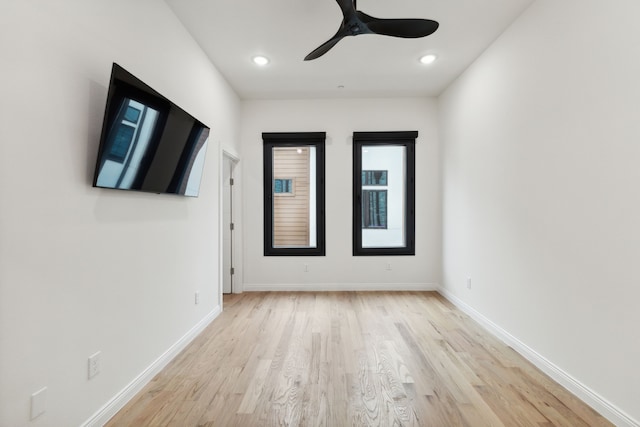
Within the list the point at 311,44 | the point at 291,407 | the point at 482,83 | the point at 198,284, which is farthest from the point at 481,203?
the point at 198,284

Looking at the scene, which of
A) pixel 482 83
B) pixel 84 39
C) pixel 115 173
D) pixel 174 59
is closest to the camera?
pixel 84 39

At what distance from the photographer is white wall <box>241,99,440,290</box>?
448 centimetres

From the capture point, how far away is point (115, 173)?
1.68 meters

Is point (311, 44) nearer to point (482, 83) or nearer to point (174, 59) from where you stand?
point (174, 59)

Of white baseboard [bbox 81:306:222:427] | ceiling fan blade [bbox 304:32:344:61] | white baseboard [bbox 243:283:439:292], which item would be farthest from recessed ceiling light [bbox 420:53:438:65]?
white baseboard [bbox 81:306:222:427]

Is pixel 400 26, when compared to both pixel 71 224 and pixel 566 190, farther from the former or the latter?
pixel 71 224

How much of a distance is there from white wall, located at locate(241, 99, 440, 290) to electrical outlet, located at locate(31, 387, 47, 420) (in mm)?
3144

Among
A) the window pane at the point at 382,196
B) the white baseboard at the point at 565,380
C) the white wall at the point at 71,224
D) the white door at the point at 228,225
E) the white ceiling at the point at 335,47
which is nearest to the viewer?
the white wall at the point at 71,224

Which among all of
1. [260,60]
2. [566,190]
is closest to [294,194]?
[260,60]

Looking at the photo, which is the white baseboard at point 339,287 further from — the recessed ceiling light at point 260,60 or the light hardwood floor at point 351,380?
the recessed ceiling light at point 260,60

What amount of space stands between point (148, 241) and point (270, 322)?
161 cm

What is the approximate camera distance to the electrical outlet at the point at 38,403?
129cm

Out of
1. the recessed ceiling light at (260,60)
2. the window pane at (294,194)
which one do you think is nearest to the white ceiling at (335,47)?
the recessed ceiling light at (260,60)

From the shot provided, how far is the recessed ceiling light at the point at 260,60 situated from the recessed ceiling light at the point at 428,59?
1.65 meters
